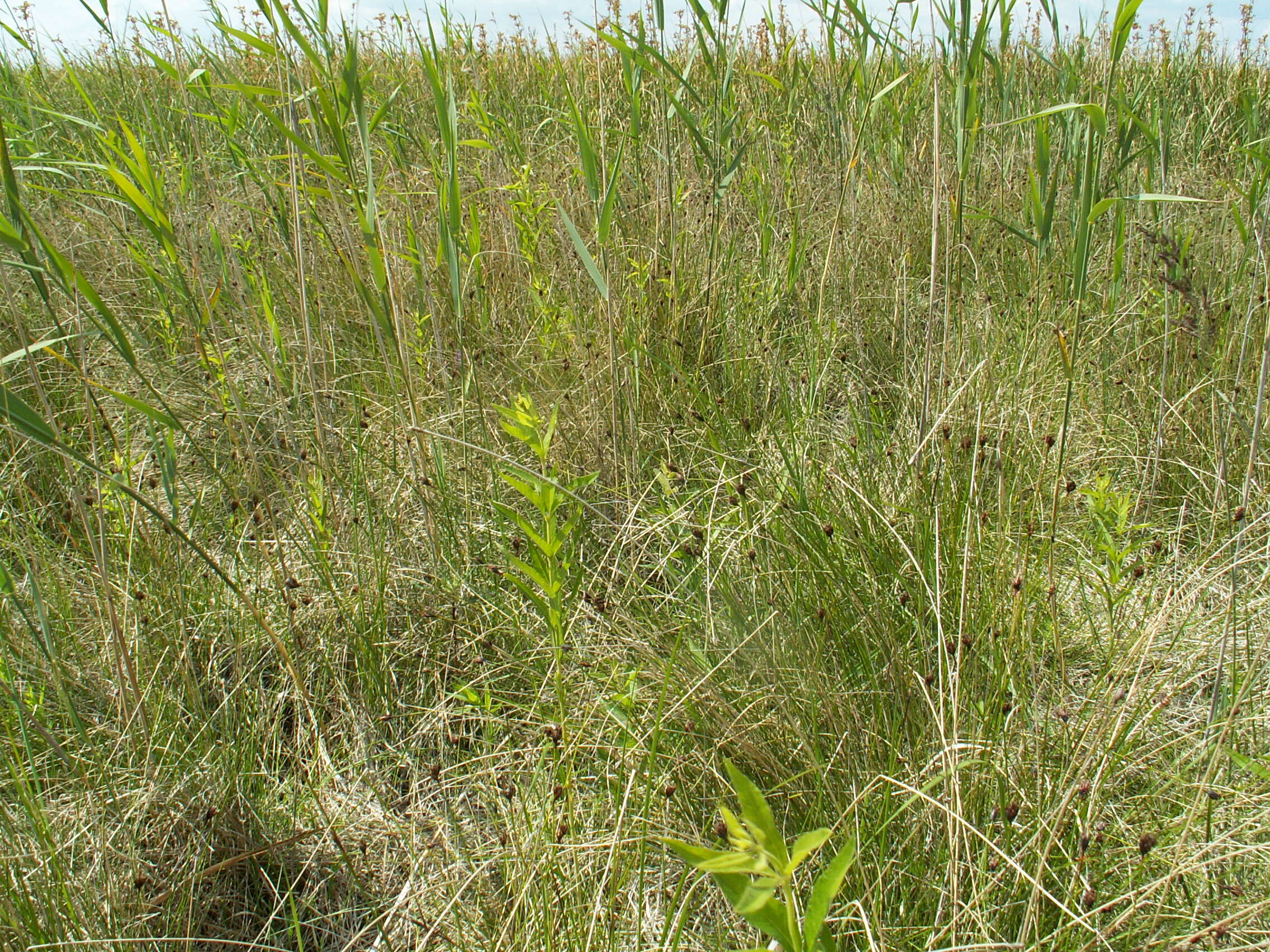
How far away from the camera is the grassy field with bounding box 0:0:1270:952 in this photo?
43.7 inches

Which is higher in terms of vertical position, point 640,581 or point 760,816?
point 760,816

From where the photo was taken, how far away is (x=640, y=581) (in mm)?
1723

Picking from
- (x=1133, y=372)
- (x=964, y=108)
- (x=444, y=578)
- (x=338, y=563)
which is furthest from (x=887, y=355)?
(x=338, y=563)

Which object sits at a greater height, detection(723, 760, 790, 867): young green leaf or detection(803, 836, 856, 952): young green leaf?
detection(723, 760, 790, 867): young green leaf

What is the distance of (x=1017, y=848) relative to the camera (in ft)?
3.67

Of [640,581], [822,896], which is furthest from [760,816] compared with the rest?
[640,581]

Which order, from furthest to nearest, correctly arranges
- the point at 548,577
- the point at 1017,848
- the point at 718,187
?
the point at 718,187 < the point at 548,577 < the point at 1017,848

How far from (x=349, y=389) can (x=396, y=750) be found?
1.32 metres

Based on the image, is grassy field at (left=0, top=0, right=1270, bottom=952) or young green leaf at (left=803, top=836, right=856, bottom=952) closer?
young green leaf at (left=803, top=836, right=856, bottom=952)

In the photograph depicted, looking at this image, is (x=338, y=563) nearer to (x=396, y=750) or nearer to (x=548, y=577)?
(x=396, y=750)

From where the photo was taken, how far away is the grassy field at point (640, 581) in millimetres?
1110

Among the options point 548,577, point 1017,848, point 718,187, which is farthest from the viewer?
point 718,187

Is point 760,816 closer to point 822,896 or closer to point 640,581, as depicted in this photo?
point 822,896

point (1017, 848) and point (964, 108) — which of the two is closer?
point (1017, 848)
